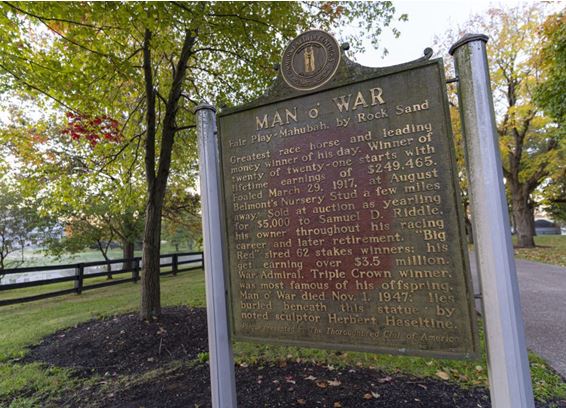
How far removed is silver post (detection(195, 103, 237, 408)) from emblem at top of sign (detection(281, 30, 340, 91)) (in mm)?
873

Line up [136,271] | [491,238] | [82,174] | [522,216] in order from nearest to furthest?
1. [491,238]
2. [82,174]
3. [136,271]
4. [522,216]

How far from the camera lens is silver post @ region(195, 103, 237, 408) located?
263cm

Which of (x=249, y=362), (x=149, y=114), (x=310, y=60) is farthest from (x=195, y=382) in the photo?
(x=149, y=114)

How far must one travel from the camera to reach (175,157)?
9211mm

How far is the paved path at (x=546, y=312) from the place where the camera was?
434cm

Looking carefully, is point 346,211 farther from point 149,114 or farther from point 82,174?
point 82,174

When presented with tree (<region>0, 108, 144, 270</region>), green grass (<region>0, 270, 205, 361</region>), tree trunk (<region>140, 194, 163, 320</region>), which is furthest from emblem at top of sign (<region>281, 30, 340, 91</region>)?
green grass (<region>0, 270, 205, 361</region>)

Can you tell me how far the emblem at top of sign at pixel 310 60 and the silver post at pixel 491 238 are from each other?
0.90 m

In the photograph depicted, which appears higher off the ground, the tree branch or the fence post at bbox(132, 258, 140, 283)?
the tree branch

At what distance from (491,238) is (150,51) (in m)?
7.16

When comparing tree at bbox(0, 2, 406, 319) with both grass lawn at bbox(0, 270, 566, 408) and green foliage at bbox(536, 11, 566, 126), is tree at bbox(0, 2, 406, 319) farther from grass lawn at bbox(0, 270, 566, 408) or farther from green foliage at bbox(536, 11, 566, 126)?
green foliage at bbox(536, 11, 566, 126)

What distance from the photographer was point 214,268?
2705 millimetres

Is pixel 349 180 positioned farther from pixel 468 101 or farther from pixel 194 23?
pixel 194 23

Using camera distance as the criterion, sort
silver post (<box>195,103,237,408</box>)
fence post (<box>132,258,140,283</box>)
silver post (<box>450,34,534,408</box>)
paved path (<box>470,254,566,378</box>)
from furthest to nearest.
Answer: fence post (<box>132,258,140,283</box>) < paved path (<box>470,254,566,378</box>) < silver post (<box>195,103,237,408</box>) < silver post (<box>450,34,534,408</box>)
